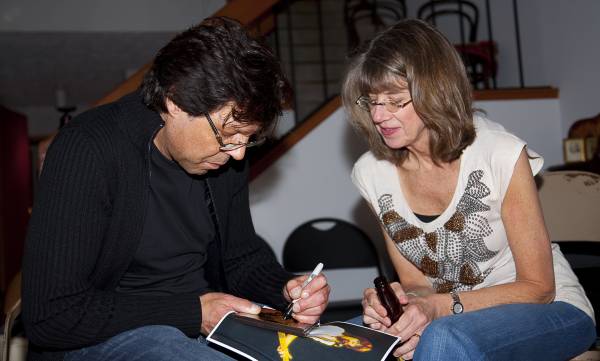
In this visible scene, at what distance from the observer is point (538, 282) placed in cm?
153

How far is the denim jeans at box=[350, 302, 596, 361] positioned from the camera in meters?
1.29

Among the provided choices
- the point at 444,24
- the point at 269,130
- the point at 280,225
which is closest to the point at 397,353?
the point at 269,130

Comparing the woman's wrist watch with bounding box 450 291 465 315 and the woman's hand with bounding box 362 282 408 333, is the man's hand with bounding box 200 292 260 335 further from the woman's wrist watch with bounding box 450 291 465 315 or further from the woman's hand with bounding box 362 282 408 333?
the woman's wrist watch with bounding box 450 291 465 315

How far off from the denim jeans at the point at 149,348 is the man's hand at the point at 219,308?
0.06 m

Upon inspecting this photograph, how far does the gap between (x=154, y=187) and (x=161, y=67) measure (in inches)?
11.7

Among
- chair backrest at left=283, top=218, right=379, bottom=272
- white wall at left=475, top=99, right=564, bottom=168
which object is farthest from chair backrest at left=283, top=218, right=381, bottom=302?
white wall at left=475, top=99, right=564, bottom=168

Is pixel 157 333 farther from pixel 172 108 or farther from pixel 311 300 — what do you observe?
pixel 172 108

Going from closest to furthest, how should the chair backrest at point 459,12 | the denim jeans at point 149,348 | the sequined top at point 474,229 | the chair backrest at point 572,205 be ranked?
the denim jeans at point 149,348, the sequined top at point 474,229, the chair backrest at point 572,205, the chair backrest at point 459,12

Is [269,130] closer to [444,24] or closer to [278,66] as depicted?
[278,66]

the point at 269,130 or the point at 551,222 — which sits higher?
Answer: the point at 269,130

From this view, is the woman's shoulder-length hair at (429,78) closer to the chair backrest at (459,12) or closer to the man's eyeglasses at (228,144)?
the man's eyeglasses at (228,144)

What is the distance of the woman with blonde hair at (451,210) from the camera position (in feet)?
4.84

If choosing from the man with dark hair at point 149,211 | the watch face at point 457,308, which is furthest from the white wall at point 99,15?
the watch face at point 457,308

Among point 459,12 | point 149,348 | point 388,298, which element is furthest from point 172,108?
point 459,12
